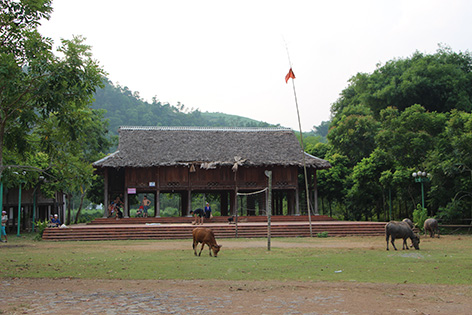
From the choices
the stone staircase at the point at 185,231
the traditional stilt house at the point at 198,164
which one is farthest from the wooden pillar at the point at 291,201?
the stone staircase at the point at 185,231

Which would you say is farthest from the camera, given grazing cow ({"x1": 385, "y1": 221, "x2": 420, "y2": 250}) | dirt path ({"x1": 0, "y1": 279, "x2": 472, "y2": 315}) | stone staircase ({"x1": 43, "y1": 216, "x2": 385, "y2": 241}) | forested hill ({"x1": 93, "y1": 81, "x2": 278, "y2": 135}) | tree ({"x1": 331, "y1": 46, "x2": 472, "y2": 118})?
forested hill ({"x1": 93, "y1": 81, "x2": 278, "y2": 135})

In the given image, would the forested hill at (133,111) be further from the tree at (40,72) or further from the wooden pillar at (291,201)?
the tree at (40,72)

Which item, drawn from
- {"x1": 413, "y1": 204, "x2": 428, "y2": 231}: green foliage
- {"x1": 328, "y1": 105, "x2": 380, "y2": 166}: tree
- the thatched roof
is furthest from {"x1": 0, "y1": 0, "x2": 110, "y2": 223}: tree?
{"x1": 328, "y1": 105, "x2": 380, "y2": 166}: tree

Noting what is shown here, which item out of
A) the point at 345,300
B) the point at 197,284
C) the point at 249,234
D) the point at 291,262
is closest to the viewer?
the point at 345,300

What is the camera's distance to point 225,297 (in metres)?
8.23

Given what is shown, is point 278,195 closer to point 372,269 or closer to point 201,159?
point 201,159

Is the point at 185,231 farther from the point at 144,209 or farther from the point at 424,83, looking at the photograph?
the point at 424,83

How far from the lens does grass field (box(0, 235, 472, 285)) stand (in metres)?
10.5

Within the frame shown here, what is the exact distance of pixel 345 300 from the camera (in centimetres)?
787

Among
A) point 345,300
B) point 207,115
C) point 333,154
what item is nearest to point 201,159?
point 333,154

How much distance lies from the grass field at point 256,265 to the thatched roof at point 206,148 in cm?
1608

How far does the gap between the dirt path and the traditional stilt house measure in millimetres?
22044

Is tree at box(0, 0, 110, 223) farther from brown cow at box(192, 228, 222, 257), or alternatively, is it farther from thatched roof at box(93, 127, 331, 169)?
thatched roof at box(93, 127, 331, 169)

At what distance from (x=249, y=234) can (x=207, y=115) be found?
128448 mm
